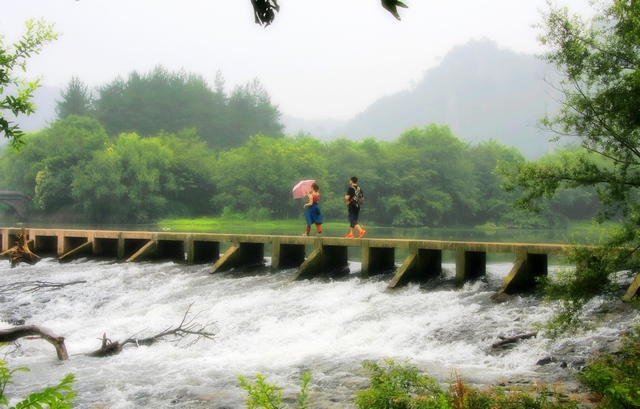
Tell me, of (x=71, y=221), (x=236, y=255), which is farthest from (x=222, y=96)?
(x=236, y=255)

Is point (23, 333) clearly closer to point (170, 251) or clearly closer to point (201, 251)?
point (201, 251)

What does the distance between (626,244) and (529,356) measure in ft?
7.38

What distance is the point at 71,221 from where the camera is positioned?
73.8 m

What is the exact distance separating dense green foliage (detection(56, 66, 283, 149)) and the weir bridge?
8361 centimetres

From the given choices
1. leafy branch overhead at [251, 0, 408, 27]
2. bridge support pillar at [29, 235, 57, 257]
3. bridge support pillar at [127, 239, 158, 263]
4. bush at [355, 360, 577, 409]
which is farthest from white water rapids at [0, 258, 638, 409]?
bridge support pillar at [29, 235, 57, 257]

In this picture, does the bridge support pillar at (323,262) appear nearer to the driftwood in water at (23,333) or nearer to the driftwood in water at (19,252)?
the driftwood in water at (23,333)

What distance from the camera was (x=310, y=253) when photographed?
75.0ft

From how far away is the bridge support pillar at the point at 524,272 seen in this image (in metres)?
14.9

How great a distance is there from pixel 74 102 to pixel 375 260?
99283mm

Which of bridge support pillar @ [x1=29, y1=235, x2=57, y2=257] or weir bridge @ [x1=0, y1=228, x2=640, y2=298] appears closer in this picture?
weir bridge @ [x1=0, y1=228, x2=640, y2=298]

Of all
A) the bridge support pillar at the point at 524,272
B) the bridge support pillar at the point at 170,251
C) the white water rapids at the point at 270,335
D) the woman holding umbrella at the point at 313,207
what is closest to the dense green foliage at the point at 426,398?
the white water rapids at the point at 270,335

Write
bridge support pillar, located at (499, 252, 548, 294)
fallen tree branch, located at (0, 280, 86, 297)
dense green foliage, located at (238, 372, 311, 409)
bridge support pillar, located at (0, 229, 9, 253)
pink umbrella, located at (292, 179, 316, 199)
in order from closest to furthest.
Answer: dense green foliage, located at (238, 372, 311, 409) < bridge support pillar, located at (499, 252, 548, 294) < fallen tree branch, located at (0, 280, 86, 297) < pink umbrella, located at (292, 179, 316, 199) < bridge support pillar, located at (0, 229, 9, 253)

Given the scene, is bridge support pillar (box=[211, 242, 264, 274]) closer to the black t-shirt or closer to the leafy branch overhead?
Answer: the black t-shirt

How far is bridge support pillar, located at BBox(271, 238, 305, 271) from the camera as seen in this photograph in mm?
20656
